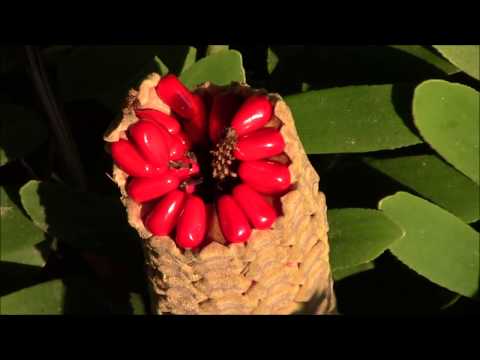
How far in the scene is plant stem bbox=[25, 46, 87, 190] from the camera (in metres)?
1.85

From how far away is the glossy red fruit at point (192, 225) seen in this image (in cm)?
123

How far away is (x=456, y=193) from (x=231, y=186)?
21.2 inches

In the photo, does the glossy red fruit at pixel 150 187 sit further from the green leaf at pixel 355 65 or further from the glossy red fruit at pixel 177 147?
the green leaf at pixel 355 65

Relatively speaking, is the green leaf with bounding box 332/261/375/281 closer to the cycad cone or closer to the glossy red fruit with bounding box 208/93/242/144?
the cycad cone

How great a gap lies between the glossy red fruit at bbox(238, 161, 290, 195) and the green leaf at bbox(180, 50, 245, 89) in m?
0.45

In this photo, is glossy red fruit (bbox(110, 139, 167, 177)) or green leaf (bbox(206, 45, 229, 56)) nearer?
glossy red fruit (bbox(110, 139, 167, 177))

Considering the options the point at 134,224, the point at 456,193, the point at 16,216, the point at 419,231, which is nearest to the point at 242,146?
the point at 134,224

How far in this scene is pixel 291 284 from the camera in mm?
1435

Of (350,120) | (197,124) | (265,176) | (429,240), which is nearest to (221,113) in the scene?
(197,124)

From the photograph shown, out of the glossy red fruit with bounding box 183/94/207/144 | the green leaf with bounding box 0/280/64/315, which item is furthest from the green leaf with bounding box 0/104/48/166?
the glossy red fruit with bounding box 183/94/207/144

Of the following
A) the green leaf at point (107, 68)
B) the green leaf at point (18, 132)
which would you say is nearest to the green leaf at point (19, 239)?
the green leaf at point (18, 132)

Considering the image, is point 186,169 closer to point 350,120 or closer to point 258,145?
point 258,145

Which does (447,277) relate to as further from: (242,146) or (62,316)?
(62,316)

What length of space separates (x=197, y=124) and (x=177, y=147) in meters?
0.06
